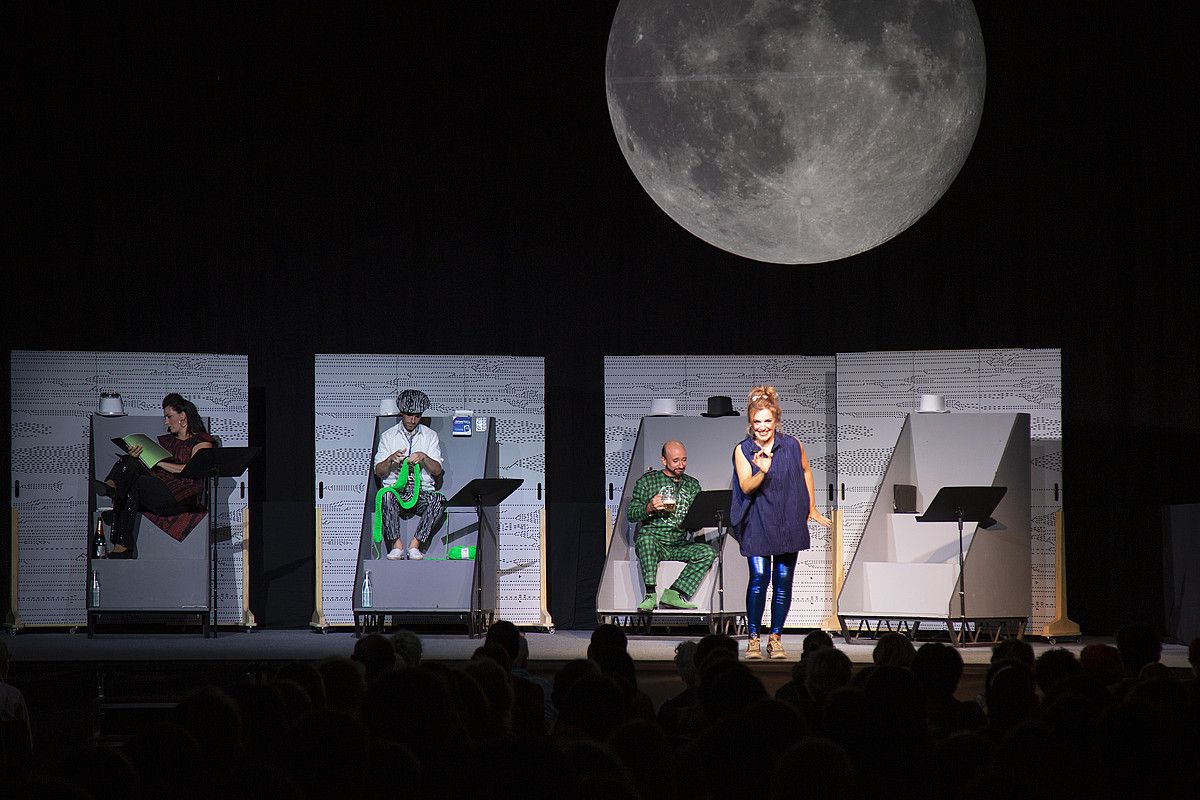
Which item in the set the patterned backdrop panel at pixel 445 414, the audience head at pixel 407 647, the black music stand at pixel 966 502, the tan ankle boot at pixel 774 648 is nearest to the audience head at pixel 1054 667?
the audience head at pixel 407 647

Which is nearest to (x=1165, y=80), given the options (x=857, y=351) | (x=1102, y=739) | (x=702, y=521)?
(x=857, y=351)

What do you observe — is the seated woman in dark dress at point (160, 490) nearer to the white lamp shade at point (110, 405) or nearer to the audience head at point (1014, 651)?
the white lamp shade at point (110, 405)

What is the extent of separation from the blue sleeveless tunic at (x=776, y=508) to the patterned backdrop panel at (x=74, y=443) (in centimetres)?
351

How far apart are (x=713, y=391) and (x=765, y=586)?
237cm

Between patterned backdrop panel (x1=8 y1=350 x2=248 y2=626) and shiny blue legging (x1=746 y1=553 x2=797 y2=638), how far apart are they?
11.7ft

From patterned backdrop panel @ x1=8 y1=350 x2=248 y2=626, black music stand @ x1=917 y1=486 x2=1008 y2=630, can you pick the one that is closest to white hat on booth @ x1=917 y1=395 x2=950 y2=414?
black music stand @ x1=917 y1=486 x2=1008 y2=630

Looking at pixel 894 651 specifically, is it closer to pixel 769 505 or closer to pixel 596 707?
pixel 596 707

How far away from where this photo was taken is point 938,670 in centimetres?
359

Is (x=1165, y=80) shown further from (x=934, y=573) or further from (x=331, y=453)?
(x=331, y=453)

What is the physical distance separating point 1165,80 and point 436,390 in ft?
17.5

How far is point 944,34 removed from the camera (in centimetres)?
558

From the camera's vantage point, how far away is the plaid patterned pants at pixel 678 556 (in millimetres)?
8578

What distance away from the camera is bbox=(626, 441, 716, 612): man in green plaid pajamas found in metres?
8.58

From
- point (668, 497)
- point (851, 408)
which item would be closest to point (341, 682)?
point (668, 497)
